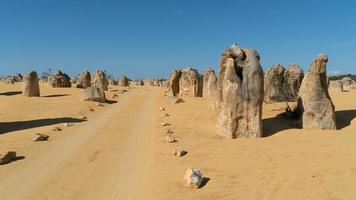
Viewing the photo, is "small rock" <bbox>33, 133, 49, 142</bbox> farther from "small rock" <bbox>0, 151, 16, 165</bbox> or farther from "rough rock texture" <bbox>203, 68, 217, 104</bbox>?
"rough rock texture" <bbox>203, 68, 217, 104</bbox>

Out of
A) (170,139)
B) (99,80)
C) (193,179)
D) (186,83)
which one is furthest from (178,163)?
(99,80)

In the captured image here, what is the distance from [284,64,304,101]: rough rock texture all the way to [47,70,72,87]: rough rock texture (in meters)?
26.5

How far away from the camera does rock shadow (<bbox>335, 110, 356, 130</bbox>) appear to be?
1361cm

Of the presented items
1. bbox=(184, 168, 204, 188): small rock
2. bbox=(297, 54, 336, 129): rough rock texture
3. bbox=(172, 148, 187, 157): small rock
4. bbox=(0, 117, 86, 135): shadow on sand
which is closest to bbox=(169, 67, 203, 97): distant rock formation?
bbox=(0, 117, 86, 135): shadow on sand

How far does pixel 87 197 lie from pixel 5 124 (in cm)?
1123

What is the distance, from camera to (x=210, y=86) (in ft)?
76.4

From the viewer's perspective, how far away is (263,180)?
814cm

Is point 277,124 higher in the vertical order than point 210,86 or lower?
lower

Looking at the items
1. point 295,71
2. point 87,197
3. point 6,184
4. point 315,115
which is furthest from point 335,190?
point 295,71

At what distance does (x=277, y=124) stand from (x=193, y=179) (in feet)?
23.7

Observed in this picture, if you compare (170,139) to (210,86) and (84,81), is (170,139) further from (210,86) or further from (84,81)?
(84,81)

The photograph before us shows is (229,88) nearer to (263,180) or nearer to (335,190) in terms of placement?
(263,180)

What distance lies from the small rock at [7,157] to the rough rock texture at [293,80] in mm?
15299

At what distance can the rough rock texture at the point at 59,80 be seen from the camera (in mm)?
40688
